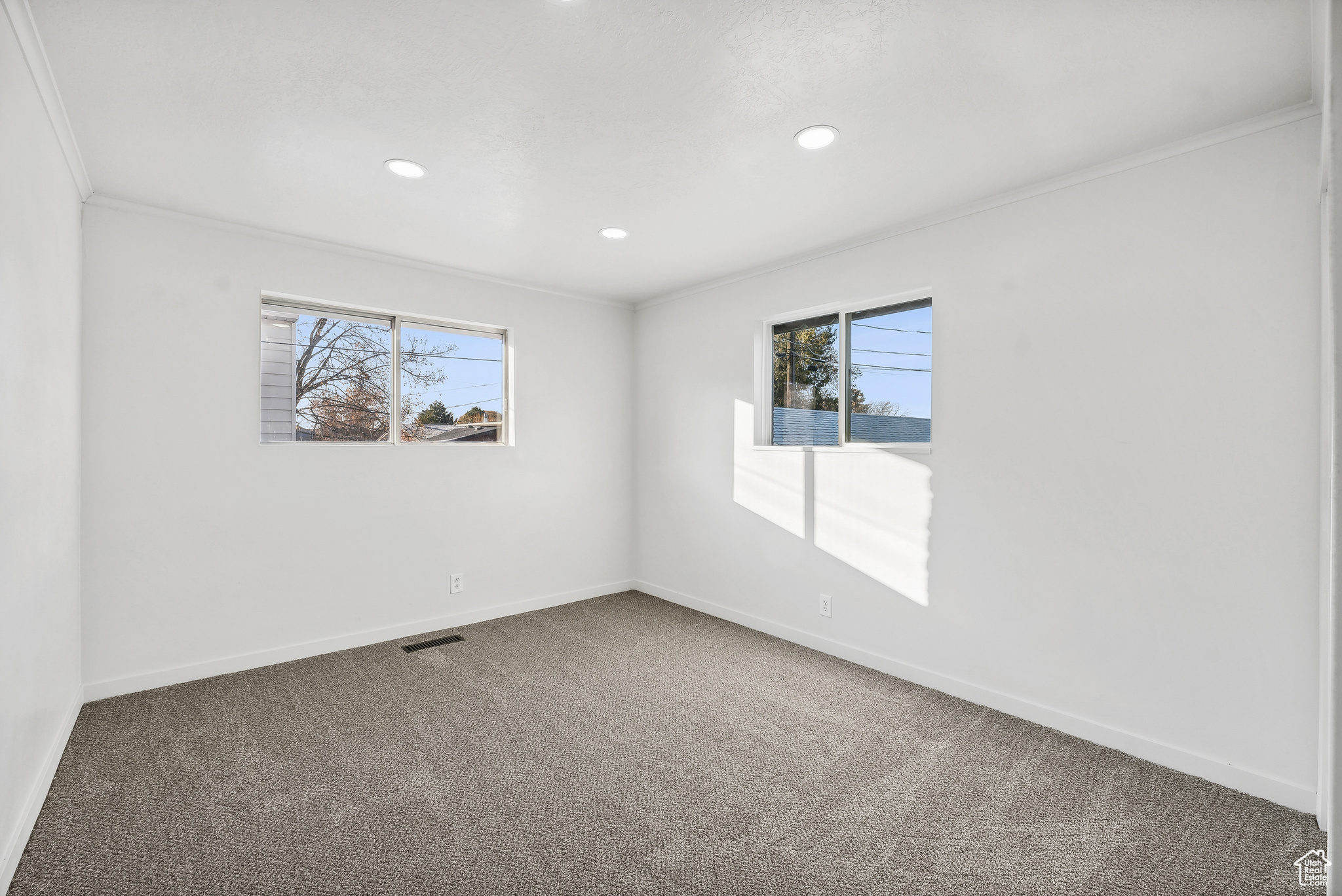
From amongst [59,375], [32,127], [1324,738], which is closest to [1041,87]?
[1324,738]

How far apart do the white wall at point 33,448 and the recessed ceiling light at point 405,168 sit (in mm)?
1032

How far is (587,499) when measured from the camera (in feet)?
15.7

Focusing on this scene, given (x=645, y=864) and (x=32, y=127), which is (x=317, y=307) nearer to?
(x=32, y=127)

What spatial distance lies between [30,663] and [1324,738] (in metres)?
4.09

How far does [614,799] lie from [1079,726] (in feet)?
6.38

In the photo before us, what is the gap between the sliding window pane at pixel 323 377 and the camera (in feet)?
11.4

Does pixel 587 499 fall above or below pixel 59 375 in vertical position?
below

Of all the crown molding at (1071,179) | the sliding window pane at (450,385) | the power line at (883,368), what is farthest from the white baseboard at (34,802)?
the crown molding at (1071,179)

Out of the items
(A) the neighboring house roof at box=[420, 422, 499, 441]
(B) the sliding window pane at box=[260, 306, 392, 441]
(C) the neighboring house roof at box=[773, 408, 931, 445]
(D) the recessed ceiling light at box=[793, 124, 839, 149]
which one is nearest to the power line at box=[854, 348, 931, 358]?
(C) the neighboring house roof at box=[773, 408, 931, 445]

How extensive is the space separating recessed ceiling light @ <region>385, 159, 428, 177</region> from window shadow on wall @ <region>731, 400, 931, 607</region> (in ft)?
7.69

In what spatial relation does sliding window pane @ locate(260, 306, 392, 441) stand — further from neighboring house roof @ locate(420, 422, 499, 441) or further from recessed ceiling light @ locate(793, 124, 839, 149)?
recessed ceiling light @ locate(793, 124, 839, 149)

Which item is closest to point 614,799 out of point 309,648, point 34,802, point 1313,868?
point 34,802

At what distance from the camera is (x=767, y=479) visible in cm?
397

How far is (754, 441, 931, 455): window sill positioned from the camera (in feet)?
10.3
